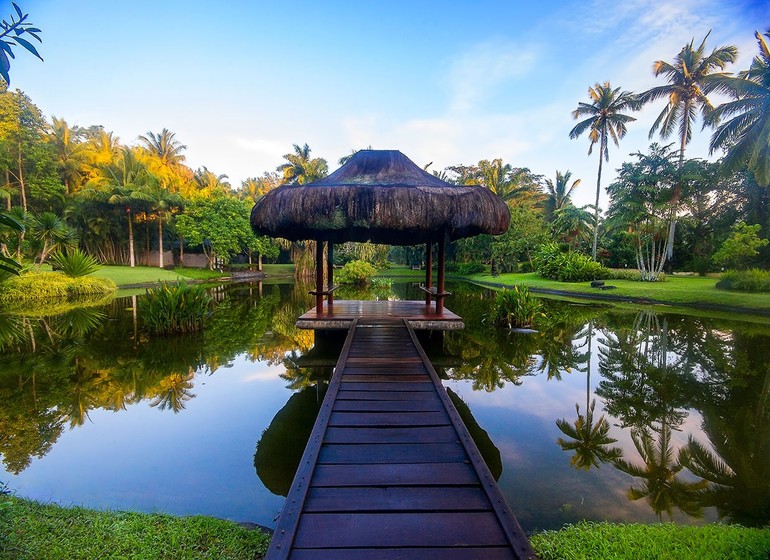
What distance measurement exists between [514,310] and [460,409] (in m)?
5.92

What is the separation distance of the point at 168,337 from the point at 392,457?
7945mm

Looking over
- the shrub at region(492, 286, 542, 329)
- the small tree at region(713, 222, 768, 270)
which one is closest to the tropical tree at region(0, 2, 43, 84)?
the shrub at region(492, 286, 542, 329)

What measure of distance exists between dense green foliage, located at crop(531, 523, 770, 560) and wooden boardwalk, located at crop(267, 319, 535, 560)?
2.12ft

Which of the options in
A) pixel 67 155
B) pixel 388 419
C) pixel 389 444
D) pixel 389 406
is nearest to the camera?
pixel 389 444

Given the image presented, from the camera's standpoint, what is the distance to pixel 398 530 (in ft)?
6.75

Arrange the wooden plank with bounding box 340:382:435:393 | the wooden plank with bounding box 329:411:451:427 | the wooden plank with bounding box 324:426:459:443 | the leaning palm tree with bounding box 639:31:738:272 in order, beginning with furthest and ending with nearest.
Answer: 1. the leaning palm tree with bounding box 639:31:738:272
2. the wooden plank with bounding box 340:382:435:393
3. the wooden plank with bounding box 329:411:451:427
4. the wooden plank with bounding box 324:426:459:443

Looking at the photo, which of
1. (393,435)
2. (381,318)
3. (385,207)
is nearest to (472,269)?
(381,318)

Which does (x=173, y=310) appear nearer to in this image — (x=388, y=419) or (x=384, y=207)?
(x=384, y=207)

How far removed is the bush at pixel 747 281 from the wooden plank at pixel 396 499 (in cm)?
2070

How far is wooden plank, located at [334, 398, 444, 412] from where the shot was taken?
145 inches

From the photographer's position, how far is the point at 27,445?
394 centimetres

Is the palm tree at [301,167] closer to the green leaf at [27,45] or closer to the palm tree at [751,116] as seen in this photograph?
the palm tree at [751,116]

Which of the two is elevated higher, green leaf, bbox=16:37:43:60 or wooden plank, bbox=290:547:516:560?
green leaf, bbox=16:37:43:60

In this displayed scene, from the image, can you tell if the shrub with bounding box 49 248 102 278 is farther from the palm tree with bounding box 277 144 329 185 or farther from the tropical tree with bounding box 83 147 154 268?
the palm tree with bounding box 277 144 329 185
